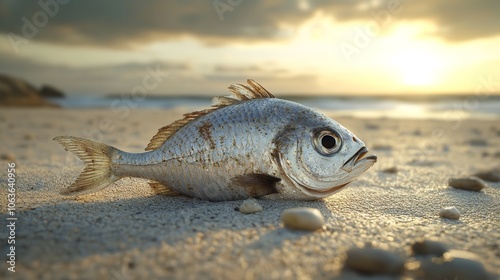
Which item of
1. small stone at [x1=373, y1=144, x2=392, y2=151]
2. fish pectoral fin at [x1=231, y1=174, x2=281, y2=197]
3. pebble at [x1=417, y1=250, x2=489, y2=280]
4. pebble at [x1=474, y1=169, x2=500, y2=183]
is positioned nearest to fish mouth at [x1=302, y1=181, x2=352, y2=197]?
fish pectoral fin at [x1=231, y1=174, x2=281, y2=197]

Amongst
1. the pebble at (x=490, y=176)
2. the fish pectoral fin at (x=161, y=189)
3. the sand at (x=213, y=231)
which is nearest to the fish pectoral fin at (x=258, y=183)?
the sand at (x=213, y=231)

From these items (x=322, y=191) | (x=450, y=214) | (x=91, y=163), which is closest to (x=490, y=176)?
(x=450, y=214)

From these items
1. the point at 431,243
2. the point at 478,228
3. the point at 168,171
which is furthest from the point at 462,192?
the point at 168,171

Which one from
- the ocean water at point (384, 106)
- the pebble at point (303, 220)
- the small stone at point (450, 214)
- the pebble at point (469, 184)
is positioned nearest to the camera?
the pebble at point (303, 220)

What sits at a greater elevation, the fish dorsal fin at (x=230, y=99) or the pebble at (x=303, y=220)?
the fish dorsal fin at (x=230, y=99)

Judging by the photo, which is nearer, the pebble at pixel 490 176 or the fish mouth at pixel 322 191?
the fish mouth at pixel 322 191

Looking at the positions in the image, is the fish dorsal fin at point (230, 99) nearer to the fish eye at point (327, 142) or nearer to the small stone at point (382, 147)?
the fish eye at point (327, 142)

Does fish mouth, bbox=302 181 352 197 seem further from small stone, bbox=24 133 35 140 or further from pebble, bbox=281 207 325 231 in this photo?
small stone, bbox=24 133 35 140

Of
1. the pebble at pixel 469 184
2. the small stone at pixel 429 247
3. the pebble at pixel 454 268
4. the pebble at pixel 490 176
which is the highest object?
the pebble at pixel 490 176
